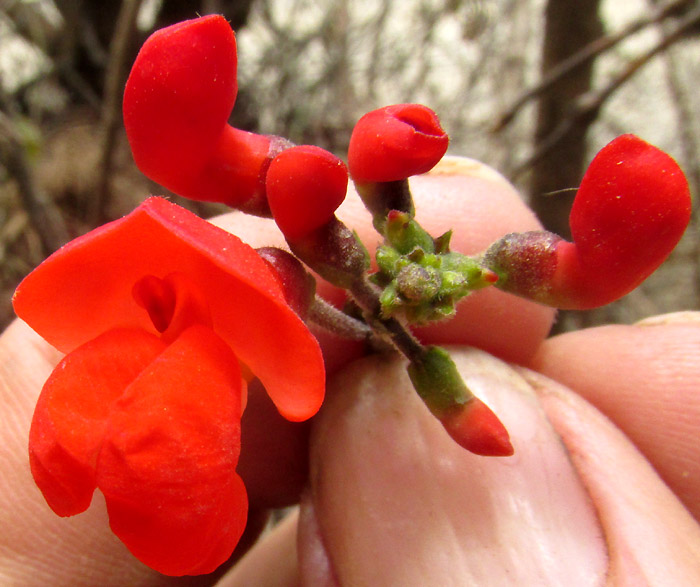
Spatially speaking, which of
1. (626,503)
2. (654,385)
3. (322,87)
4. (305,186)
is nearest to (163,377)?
(305,186)

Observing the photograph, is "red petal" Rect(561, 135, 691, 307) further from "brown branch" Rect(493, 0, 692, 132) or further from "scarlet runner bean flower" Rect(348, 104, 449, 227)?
"brown branch" Rect(493, 0, 692, 132)

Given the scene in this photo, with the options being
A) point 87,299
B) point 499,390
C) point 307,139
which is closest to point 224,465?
point 87,299

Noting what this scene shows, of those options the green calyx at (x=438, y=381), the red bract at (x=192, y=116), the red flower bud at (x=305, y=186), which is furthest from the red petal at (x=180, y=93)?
the green calyx at (x=438, y=381)

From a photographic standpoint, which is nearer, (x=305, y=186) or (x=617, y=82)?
(x=305, y=186)

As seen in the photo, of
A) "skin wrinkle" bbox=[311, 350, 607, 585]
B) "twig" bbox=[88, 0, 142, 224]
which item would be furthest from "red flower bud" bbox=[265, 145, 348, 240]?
"twig" bbox=[88, 0, 142, 224]

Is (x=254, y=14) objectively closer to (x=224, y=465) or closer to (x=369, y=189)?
(x=369, y=189)

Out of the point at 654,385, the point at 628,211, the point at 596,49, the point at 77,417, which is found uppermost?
the point at 628,211

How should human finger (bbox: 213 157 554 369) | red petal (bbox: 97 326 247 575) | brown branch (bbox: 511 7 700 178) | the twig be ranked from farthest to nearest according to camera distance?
the twig, brown branch (bbox: 511 7 700 178), human finger (bbox: 213 157 554 369), red petal (bbox: 97 326 247 575)

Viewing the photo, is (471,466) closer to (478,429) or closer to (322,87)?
(478,429)
